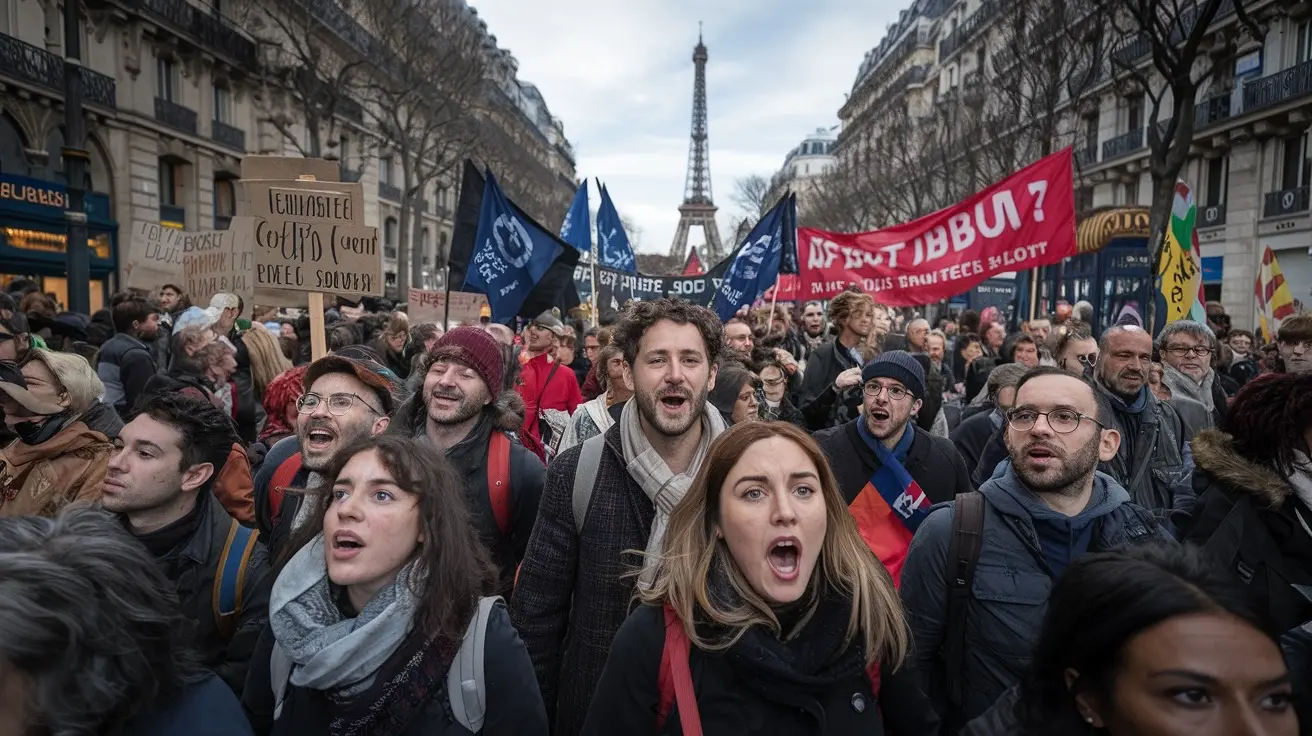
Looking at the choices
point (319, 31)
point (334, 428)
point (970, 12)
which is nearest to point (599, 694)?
point (334, 428)

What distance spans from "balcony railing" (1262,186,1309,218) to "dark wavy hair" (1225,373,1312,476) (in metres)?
25.5

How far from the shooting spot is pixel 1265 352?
8406mm

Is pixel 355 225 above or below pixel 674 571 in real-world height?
above

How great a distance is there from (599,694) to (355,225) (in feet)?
14.7

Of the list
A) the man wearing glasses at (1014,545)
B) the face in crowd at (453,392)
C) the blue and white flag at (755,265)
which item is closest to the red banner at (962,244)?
the blue and white flag at (755,265)

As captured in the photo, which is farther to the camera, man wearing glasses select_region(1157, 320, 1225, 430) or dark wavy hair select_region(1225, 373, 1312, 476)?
man wearing glasses select_region(1157, 320, 1225, 430)

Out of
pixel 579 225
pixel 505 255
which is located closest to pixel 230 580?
pixel 505 255

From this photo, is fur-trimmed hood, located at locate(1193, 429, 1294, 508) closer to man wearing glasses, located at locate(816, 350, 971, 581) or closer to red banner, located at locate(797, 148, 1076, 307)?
man wearing glasses, located at locate(816, 350, 971, 581)

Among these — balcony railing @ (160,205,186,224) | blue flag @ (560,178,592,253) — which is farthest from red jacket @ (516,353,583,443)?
balcony railing @ (160,205,186,224)

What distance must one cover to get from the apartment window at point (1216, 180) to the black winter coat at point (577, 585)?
29899 millimetres

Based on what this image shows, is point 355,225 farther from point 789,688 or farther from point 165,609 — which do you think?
point 789,688

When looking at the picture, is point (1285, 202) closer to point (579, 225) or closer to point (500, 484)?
point (579, 225)

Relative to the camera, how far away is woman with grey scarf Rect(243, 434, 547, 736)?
1.91 meters

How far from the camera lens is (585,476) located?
2666mm
